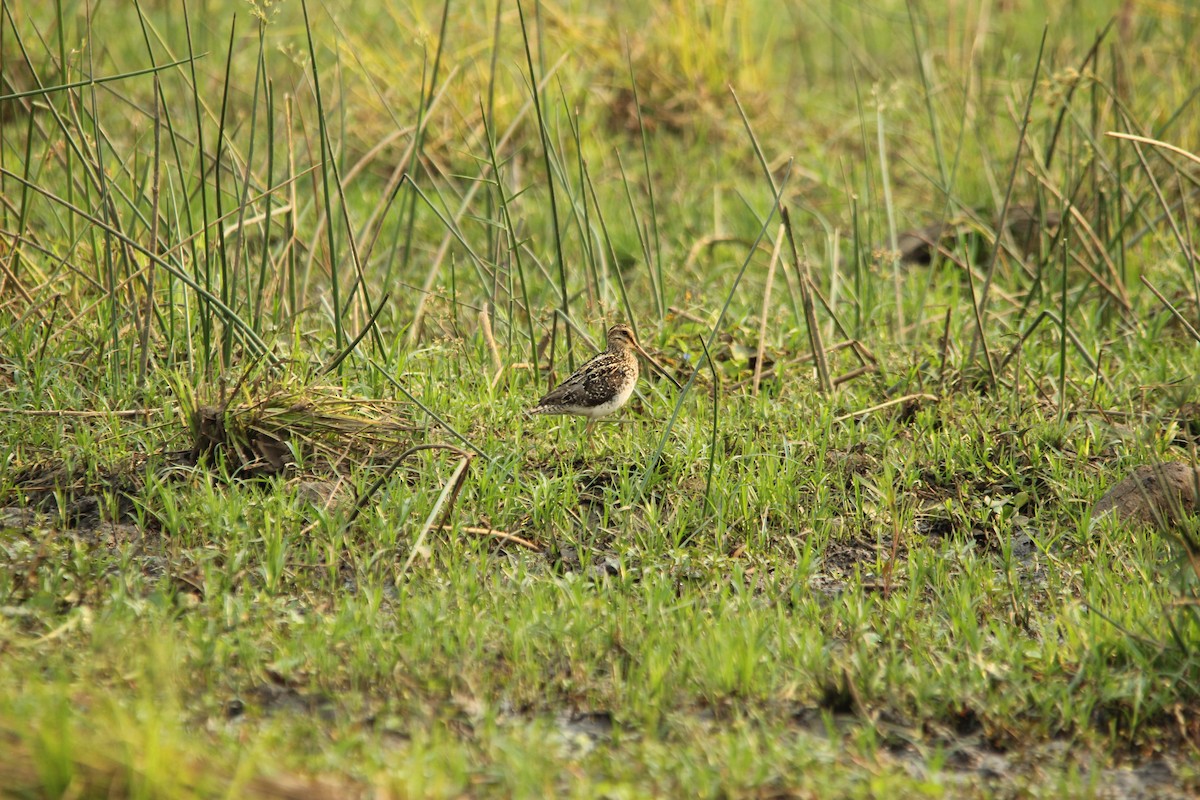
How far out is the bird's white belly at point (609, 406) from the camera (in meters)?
4.96

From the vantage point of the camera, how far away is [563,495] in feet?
15.3

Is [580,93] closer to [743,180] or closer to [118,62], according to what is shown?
[743,180]

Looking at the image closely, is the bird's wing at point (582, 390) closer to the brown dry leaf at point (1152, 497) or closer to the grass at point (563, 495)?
the grass at point (563, 495)

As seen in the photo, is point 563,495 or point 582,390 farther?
point 582,390

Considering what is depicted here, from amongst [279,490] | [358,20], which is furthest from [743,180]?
[279,490]

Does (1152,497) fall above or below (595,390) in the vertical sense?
below

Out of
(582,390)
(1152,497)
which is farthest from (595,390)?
(1152,497)

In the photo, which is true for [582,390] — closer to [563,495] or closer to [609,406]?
[609,406]

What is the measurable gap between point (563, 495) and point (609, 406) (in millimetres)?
488

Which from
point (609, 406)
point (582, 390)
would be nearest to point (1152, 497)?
point (609, 406)

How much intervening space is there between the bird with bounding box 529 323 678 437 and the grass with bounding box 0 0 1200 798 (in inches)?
6.5

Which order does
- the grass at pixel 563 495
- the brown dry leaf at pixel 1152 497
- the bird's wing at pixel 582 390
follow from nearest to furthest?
the grass at pixel 563 495 < the brown dry leaf at pixel 1152 497 < the bird's wing at pixel 582 390

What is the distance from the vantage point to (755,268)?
7277 mm

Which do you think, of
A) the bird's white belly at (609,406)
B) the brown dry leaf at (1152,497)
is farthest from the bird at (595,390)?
the brown dry leaf at (1152,497)
